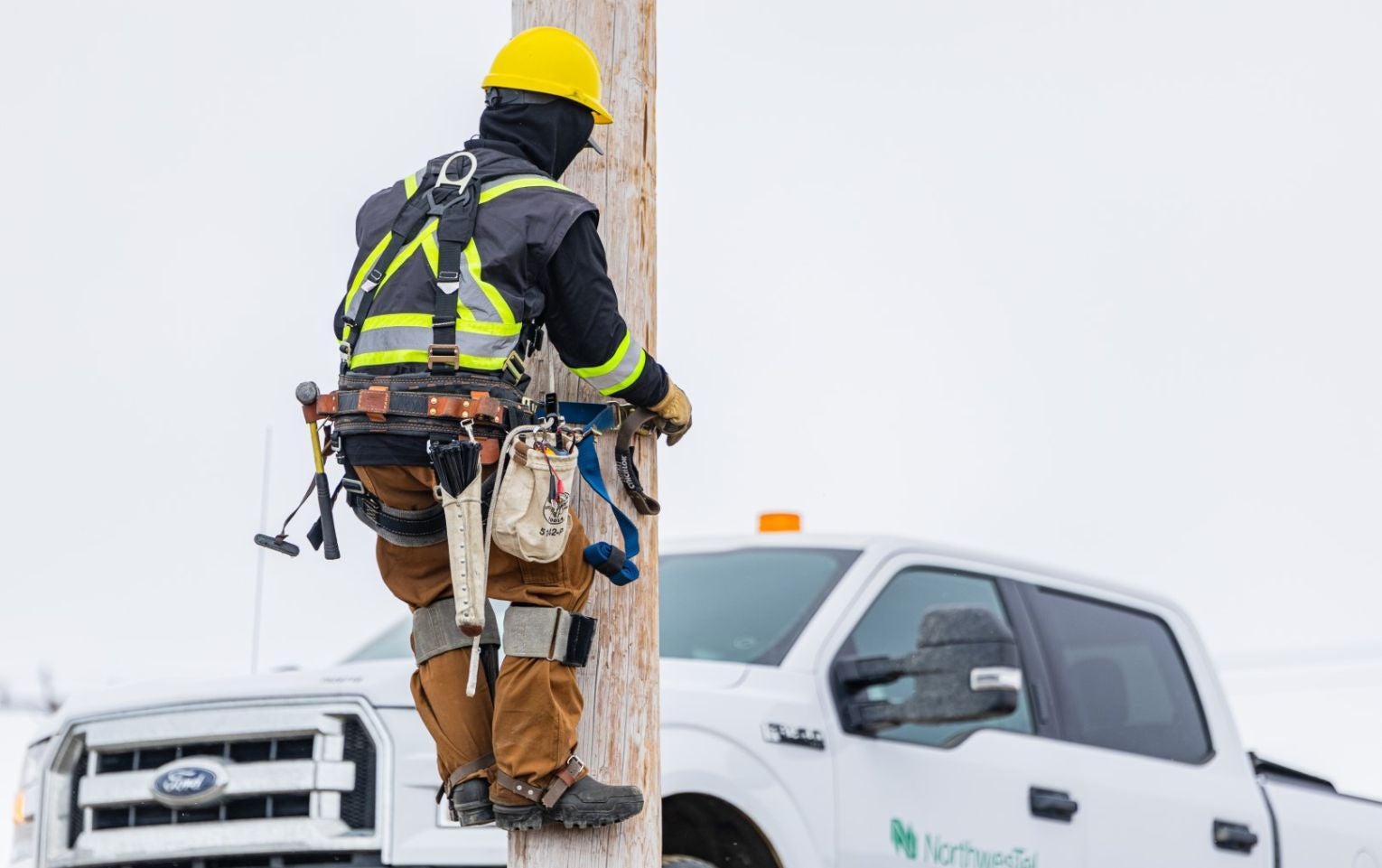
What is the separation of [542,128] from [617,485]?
2.38ft

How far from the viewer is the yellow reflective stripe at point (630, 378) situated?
147 inches

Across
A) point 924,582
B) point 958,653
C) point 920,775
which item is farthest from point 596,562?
point 924,582

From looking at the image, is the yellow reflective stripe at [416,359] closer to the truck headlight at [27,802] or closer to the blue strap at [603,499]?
the blue strap at [603,499]

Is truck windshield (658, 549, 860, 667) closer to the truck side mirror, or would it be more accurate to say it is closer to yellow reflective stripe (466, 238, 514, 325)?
the truck side mirror

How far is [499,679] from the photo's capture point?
3.66 meters

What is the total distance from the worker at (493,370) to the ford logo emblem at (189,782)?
1.58m

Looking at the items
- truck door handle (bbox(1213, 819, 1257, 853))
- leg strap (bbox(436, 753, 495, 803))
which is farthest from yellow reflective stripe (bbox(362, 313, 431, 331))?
truck door handle (bbox(1213, 819, 1257, 853))

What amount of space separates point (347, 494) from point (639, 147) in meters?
0.95

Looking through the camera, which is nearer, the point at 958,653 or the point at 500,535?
the point at 500,535

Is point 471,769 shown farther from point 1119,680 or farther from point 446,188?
point 1119,680

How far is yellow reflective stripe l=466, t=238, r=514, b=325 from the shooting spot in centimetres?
358

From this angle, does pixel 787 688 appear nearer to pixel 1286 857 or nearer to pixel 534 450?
pixel 534 450

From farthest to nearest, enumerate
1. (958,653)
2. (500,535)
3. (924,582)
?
(924,582) < (958,653) < (500,535)

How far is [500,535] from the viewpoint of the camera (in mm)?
3562
